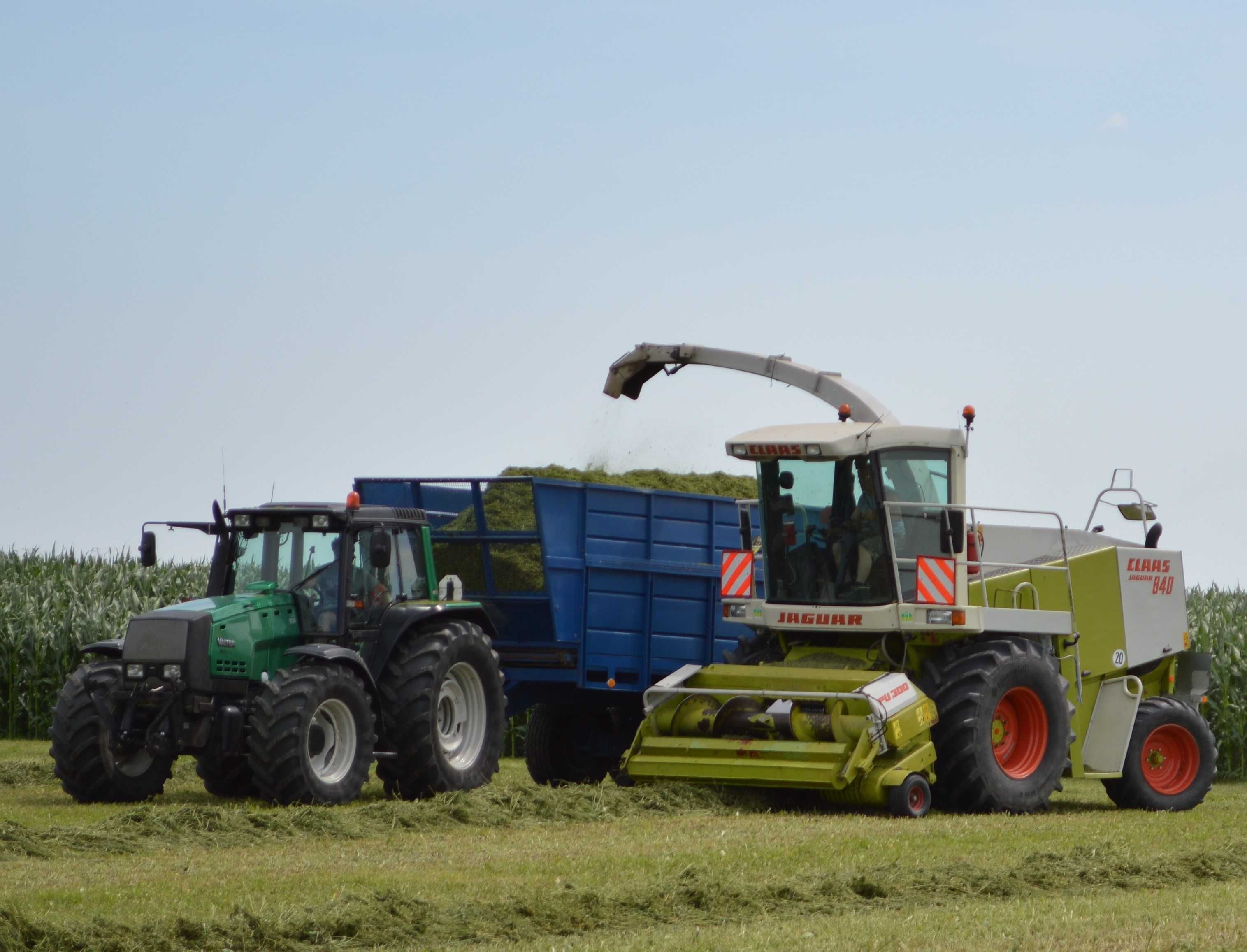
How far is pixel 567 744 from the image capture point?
1552 centimetres

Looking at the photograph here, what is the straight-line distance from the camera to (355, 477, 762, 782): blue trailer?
14.3m

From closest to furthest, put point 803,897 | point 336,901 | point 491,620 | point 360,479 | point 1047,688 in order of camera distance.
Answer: point 336,901, point 803,897, point 1047,688, point 491,620, point 360,479

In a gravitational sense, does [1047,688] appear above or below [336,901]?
above

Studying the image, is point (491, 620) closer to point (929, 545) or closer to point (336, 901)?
point (929, 545)

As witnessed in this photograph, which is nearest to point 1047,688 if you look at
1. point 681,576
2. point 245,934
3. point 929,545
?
point 929,545

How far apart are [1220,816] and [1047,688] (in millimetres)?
1908

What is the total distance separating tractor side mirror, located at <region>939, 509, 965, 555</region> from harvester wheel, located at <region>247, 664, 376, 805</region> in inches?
179

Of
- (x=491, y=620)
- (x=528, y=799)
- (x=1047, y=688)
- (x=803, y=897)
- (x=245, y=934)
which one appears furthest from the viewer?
(x=491, y=620)

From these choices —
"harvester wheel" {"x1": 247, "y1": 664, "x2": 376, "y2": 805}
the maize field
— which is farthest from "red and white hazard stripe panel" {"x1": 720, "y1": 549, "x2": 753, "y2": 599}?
the maize field

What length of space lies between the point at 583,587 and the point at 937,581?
297 centimetres

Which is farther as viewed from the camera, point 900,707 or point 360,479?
point 360,479

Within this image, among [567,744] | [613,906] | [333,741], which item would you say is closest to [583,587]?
[567,744]

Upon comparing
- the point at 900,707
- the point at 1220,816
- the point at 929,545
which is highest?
the point at 929,545

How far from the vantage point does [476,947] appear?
7.61 m
